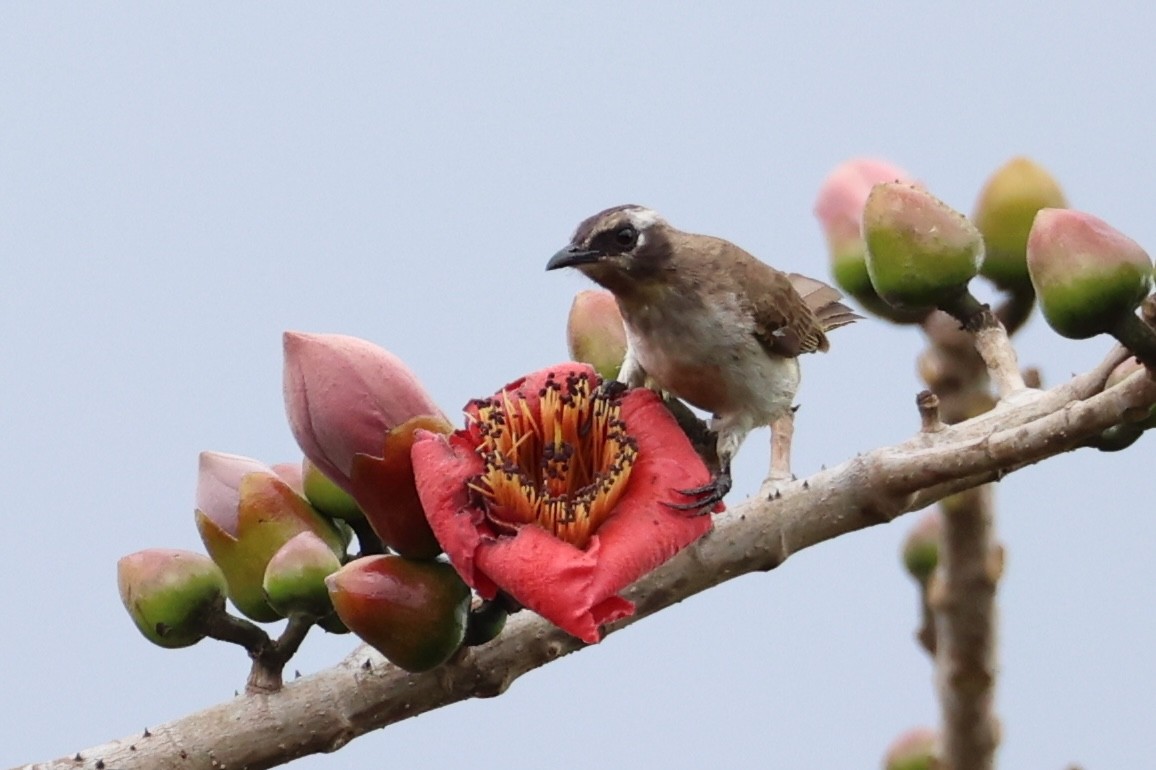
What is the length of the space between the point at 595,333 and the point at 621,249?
31 cm

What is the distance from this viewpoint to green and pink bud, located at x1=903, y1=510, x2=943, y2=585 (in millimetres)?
2176

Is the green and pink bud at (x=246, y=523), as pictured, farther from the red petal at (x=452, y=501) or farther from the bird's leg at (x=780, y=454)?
the bird's leg at (x=780, y=454)

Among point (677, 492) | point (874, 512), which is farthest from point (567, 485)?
point (874, 512)

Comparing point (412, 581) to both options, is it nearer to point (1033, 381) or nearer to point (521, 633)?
point (521, 633)

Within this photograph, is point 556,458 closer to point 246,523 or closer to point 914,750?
point 246,523

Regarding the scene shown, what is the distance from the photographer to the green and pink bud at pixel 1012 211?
5.74 ft

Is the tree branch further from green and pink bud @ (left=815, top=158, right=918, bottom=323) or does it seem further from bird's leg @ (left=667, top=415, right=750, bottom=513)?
green and pink bud @ (left=815, top=158, right=918, bottom=323)

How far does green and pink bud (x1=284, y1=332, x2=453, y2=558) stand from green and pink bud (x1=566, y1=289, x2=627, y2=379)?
1.38 ft

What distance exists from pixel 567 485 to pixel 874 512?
0.26m

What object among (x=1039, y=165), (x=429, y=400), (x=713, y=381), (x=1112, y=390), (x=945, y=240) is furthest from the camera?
(x=713, y=381)

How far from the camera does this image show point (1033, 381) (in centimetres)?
184

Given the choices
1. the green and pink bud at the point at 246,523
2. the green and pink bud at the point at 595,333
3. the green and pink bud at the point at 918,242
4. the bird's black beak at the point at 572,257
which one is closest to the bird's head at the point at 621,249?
the bird's black beak at the point at 572,257

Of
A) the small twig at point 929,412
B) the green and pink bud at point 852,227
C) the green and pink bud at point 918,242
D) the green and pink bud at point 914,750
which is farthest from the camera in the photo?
the green and pink bud at point 914,750

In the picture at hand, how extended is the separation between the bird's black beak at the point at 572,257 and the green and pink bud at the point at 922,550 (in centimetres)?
56
